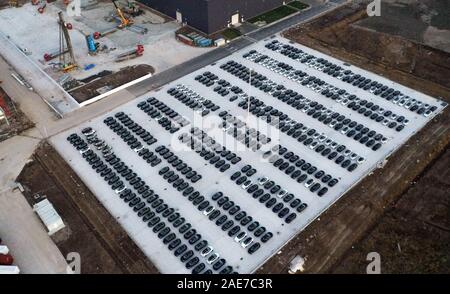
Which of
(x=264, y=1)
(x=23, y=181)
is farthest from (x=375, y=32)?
(x=23, y=181)

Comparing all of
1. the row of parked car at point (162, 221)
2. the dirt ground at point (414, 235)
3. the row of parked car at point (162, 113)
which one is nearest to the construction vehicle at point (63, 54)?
the row of parked car at point (162, 113)

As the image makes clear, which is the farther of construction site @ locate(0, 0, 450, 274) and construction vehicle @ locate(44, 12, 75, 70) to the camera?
construction vehicle @ locate(44, 12, 75, 70)

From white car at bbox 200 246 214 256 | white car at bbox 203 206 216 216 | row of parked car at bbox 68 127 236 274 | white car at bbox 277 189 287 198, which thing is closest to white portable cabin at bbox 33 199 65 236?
row of parked car at bbox 68 127 236 274

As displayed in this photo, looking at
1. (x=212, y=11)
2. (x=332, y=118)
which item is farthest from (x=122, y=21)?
(x=332, y=118)

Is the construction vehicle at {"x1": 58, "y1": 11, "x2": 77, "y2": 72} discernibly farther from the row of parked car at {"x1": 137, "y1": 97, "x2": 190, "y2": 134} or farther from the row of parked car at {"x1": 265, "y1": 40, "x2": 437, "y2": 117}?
the row of parked car at {"x1": 265, "y1": 40, "x2": 437, "y2": 117}

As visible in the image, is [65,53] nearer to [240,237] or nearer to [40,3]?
[40,3]

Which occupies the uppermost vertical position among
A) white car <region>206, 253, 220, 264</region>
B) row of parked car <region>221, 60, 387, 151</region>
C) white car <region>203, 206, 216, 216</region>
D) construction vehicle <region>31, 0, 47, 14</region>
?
construction vehicle <region>31, 0, 47, 14</region>

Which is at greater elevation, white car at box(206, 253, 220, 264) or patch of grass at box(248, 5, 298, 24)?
patch of grass at box(248, 5, 298, 24)
